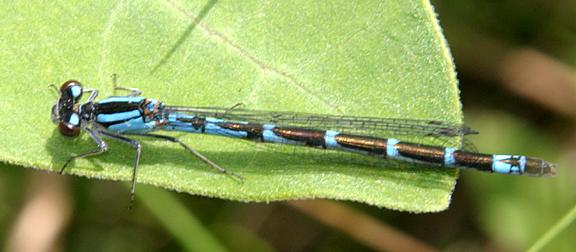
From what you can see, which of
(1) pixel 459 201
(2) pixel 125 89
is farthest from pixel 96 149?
(1) pixel 459 201

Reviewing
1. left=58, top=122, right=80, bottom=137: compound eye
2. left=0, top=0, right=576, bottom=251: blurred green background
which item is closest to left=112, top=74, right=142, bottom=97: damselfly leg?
left=58, top=122, right=80, bottom=137: compound eye

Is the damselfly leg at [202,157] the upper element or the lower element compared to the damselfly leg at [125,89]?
lower

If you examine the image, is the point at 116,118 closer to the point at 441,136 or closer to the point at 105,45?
the point at 105,45

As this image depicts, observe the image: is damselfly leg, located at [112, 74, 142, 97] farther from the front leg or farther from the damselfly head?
the front leg

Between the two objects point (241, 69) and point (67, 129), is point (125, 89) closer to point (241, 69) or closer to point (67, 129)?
point (67, 129)

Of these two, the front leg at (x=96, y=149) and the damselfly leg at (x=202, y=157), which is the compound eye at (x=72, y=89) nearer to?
the front leg at (x=96, y=149)

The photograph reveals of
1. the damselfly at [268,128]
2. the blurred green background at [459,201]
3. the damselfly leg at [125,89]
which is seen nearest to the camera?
the damselfly leg at [125,89]

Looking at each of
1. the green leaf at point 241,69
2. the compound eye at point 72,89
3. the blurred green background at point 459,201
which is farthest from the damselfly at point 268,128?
the blurred green background at point 459,201
